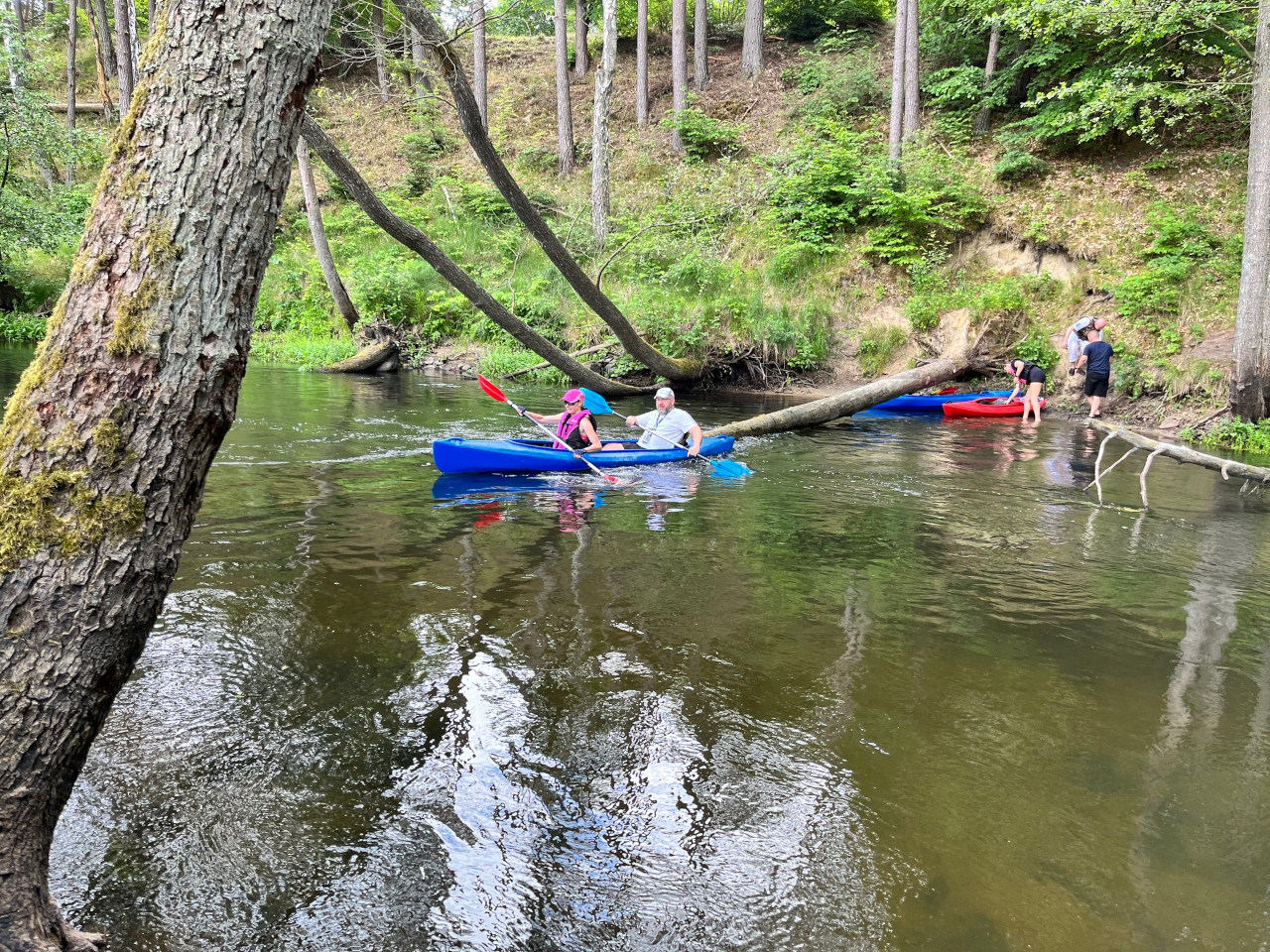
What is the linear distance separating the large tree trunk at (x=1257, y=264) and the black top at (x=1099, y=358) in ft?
6.21

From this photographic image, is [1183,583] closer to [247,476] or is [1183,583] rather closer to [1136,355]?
[247,476]

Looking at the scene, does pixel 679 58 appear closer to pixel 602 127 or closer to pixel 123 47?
pixel 602 127

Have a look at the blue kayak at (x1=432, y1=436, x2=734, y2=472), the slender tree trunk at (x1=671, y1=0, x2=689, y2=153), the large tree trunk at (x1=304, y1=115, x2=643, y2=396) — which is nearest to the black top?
the blue kayak at (x1=432, y1=436, x2=734, y2=472)

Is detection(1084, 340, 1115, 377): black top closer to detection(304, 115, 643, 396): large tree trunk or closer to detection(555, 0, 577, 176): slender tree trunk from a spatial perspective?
detection(304, 115, 643, 396): large tree trunk

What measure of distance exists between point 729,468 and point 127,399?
8.07 m

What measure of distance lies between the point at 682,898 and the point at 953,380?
49.4 feet

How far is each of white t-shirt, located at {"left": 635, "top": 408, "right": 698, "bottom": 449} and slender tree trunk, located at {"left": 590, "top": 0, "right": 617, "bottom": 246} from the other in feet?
34.0

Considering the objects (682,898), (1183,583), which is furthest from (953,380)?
(682,898)

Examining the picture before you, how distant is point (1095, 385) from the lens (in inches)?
516

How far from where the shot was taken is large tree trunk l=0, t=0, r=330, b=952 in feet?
5.62

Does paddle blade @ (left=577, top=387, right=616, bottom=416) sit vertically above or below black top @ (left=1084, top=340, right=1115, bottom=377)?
below

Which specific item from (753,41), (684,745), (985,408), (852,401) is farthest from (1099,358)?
(753,41)

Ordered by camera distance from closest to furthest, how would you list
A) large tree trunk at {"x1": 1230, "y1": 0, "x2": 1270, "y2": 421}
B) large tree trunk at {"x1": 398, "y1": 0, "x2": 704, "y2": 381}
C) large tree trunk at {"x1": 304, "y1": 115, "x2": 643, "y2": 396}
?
large tree trunk at {"x1": 398, "y1": 0, "x2": 704, "y2": 381} → large tree trunk at {"x1": 304, "y1": 115, "x2": 643, "y2": 396} → large tree trunk at {"x1": 1230, "y1": 0, "x2": 1270, "y2": 421}

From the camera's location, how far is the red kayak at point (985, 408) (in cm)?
1412
